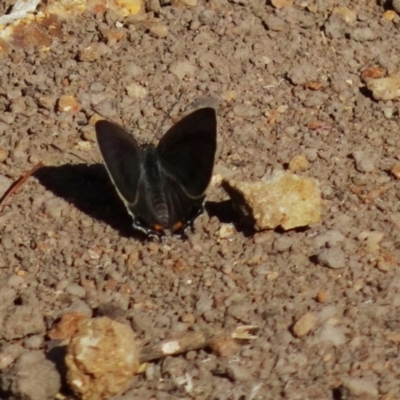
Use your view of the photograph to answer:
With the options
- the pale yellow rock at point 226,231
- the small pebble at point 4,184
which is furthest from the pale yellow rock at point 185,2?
the pale yellow rock at point 226,231

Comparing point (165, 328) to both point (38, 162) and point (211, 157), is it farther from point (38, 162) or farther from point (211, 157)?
point (38, 162)

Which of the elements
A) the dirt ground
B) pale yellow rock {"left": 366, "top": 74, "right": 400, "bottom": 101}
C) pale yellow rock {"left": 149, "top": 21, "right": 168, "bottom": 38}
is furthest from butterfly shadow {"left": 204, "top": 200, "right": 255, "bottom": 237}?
pale yellow rock {"left": 149, "top": 21, "right": 168, "bottom": 38}

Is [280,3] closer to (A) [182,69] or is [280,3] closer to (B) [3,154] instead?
(A) [182,69]

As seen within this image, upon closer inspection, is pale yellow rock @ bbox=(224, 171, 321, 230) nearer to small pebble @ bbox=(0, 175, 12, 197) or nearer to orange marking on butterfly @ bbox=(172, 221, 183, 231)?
orange marking on butterfly @ bbox=(172, 221, 183, 231)

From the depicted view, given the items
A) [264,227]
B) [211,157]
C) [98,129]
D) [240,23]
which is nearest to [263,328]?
[264,227]

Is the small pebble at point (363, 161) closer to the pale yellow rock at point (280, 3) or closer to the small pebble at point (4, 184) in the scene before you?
the pale yellow rock at point (280, 3)

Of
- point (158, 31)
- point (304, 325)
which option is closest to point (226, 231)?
point (304, 325)
